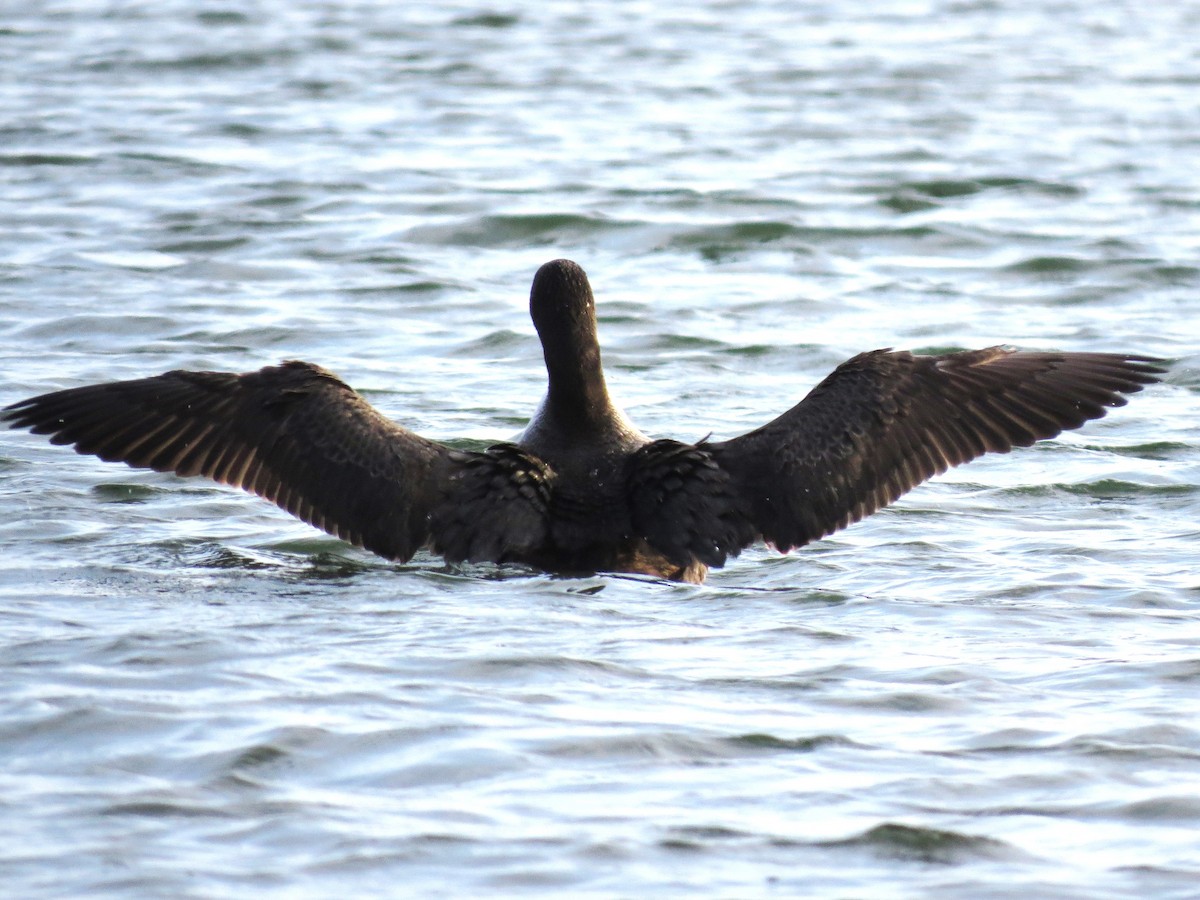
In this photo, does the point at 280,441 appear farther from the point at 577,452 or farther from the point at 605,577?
the point at 605,577

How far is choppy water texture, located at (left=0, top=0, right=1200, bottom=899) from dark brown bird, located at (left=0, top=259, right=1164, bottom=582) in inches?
8.7

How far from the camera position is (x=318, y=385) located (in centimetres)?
838

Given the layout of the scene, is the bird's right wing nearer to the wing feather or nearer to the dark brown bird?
the dark brown bird

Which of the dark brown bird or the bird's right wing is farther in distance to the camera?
the bird's right wing

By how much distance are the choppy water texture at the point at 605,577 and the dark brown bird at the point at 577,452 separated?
0.22 meters

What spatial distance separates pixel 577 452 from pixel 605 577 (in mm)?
608

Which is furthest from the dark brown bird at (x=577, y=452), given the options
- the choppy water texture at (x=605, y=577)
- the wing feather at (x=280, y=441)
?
the choppy water texture at (x=605, y=577)

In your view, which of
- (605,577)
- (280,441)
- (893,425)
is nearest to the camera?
(605,577)

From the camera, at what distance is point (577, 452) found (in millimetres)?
8430

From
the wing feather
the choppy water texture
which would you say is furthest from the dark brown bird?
the choppy water texture

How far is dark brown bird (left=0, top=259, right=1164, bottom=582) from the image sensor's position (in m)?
8.14

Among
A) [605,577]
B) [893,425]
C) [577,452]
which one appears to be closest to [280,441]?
[577,452]

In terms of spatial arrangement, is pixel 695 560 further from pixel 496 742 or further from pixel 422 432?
pixel 422 432

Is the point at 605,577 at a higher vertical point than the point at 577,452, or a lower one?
lower
